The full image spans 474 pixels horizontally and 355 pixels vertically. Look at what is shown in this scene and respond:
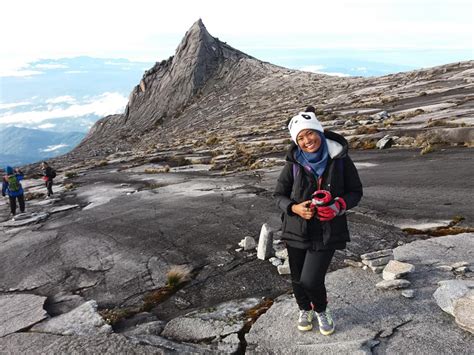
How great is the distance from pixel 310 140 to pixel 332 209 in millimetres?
1031

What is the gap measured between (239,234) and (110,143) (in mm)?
69779

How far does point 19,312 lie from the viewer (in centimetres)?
882

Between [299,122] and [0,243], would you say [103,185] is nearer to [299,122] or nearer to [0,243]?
[0,243]

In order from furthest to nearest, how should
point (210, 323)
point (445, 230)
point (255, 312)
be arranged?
point (445, 230) < point (255, 312) < point (210, 323)

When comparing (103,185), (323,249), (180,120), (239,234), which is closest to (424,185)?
(239,234)

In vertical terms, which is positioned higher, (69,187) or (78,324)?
(78,324)

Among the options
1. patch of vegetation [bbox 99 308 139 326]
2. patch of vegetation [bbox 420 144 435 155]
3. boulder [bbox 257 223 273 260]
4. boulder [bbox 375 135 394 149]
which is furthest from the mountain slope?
patch of vegetation [bbox 99 308 139 326]

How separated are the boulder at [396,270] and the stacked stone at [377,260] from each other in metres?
0.20

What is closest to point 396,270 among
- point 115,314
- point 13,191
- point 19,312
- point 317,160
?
point 317,160

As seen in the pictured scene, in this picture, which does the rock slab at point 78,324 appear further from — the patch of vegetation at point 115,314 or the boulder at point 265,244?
the boulder at point 265,244

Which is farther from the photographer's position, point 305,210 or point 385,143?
point 385,143

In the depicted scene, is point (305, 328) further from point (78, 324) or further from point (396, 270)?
point (78, 324)

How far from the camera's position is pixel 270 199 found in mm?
15852

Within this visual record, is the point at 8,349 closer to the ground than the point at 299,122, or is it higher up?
closer to the ground
